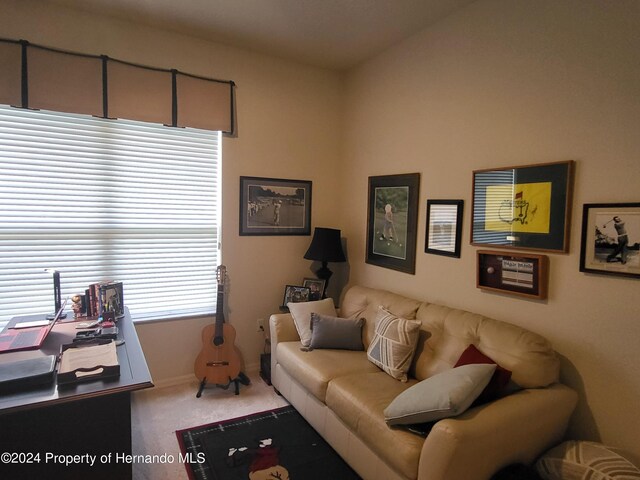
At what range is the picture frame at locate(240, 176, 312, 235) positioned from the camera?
135 inches

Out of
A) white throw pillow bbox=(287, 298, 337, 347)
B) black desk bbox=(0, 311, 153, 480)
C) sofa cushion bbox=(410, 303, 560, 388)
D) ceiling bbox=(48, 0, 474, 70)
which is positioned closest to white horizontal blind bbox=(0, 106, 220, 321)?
ceiling bbox=(48, 0, 474, 70)

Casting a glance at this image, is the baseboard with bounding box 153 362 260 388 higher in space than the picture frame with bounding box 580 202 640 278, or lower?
lower

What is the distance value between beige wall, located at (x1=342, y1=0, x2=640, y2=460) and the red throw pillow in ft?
1.38

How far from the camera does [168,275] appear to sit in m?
3.25

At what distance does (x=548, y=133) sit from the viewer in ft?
6.88

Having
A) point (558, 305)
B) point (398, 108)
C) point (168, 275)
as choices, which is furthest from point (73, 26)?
point (558, 305)

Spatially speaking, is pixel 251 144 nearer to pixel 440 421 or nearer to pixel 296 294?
pixel 296 294

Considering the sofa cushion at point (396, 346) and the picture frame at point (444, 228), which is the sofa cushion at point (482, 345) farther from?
the picture frame at point (444, 228)

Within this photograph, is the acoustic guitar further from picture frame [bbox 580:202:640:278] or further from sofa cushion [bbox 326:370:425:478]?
picture frame [bbox 580:202:640:278]

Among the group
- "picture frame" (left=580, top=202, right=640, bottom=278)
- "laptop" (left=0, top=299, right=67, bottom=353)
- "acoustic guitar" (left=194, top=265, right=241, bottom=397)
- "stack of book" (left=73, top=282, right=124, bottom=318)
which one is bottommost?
"acoustic guitar" (left=194, top=265, right=241, bottom=397)

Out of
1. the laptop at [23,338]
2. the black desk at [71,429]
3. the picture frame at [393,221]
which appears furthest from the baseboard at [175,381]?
the picture frame at [393,221]

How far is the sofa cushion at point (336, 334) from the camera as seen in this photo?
2.81m

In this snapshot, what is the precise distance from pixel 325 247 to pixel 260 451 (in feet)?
5.77

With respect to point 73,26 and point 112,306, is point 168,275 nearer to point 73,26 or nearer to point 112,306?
point 112,306
